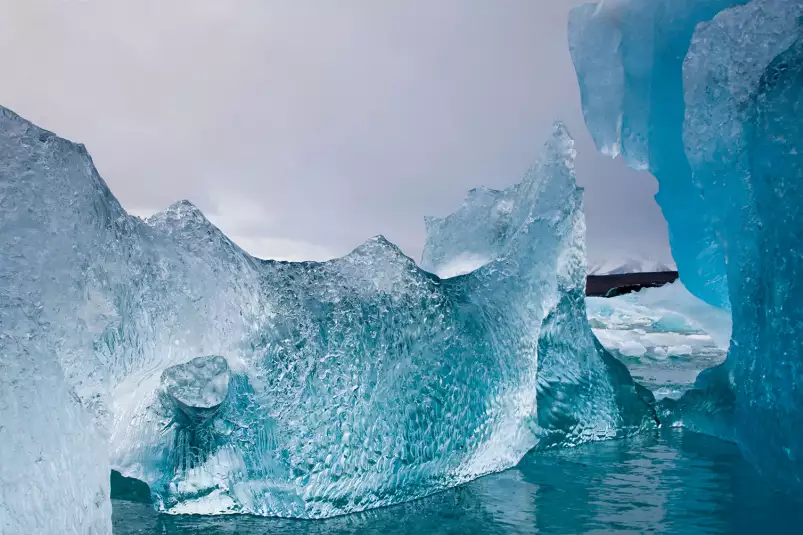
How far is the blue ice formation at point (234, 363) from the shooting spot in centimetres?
195

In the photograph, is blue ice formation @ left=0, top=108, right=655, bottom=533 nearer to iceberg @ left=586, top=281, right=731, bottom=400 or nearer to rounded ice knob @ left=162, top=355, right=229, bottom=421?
rounded ice knob @ left=162, top=355, right=229, bottom=421

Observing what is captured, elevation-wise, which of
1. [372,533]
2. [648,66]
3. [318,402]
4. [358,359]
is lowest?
[372,533]

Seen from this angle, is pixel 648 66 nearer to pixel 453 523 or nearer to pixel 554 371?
pixel 554 371

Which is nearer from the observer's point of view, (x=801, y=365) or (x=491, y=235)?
(x=801, y=365)

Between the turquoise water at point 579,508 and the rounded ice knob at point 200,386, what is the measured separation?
1.39 feet

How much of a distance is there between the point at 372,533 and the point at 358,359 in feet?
2.48

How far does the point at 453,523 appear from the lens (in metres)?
2.48

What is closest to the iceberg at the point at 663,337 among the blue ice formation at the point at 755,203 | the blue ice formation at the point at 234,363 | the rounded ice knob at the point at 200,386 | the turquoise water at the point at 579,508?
the blue ice formation at the point at 755,203

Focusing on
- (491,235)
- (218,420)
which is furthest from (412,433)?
(491,235)

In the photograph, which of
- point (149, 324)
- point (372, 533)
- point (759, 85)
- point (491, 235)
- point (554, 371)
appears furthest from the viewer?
point (491, 235)

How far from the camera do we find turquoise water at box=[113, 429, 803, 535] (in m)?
2.40

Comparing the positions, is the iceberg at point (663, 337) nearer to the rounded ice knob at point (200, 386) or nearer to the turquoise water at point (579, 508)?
the turquoise water at point (579, 508)

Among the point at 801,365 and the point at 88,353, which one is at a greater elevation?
the point at 801,365

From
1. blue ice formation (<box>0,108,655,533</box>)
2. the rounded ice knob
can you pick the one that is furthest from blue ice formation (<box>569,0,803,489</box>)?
the rounded ice knob
